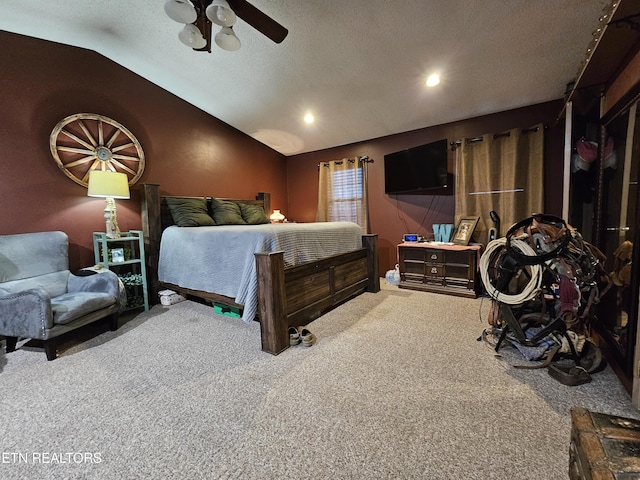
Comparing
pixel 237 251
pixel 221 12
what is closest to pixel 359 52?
pixel 221 12

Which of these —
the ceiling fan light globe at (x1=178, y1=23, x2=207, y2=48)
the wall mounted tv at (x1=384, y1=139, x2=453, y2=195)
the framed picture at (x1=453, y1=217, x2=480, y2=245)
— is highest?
the ceiling fan light globe at (x1=178, y1=23, x2=207, y2=48)

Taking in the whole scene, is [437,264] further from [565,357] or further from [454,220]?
[565,357]

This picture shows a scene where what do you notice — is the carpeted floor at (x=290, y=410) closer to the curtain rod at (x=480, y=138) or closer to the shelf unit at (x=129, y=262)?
the shelf unit at (x=129, y=262)

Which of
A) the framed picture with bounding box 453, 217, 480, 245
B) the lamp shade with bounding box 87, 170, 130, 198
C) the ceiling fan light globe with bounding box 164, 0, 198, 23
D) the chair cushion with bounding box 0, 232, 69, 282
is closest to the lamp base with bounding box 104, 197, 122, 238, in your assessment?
the lamp shade with bounding box 87, 170, 130, 198

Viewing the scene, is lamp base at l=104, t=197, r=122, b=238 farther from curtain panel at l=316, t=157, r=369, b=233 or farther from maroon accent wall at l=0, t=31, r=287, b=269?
curtain panel at l=316, t=157, r=369, b=233

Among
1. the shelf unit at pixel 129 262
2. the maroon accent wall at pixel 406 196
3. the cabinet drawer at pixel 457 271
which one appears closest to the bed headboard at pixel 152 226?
the shelf unit at pixel 129 262

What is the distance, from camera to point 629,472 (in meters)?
0.66

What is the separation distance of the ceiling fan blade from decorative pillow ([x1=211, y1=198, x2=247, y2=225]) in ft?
7.68

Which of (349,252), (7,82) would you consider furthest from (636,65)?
(7,82)

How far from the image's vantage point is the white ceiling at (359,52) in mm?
2121

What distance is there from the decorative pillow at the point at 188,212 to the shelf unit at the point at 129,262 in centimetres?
48

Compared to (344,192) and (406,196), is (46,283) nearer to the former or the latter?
(344,192)

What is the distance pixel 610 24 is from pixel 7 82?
475cm

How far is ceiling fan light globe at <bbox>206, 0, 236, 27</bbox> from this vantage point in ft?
5.62
